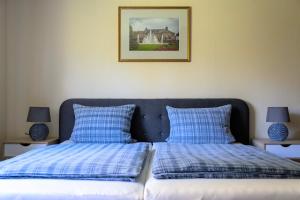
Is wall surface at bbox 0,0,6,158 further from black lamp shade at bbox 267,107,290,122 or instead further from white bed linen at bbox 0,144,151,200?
black lamp shade at bbox 267,107,290,122

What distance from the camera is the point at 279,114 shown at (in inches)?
135

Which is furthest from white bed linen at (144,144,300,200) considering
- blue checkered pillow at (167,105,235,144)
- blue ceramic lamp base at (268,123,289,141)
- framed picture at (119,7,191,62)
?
framed picture at (119,7,191,62)

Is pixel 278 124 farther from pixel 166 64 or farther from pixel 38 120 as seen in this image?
pixel 38 120

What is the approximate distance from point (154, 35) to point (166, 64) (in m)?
0.34

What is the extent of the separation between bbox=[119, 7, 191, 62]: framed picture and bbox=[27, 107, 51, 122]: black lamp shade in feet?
3.16

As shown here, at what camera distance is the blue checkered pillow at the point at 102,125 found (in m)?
3.25

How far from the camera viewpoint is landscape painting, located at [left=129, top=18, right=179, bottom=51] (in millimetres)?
3689

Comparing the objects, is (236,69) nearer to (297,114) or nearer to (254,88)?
(254,88)

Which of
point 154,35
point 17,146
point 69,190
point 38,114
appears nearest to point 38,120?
point 38,114

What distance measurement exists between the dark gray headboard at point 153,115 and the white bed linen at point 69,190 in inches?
69.1

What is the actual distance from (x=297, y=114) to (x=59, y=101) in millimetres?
2611

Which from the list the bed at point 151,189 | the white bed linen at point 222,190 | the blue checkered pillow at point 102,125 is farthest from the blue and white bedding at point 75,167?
the blue checkered pillow at point 102,125

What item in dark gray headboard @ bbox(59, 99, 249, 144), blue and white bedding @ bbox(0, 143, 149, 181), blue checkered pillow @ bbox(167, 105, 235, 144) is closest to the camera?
blue and white bedding @ bbox(0, 143, 149, 181)

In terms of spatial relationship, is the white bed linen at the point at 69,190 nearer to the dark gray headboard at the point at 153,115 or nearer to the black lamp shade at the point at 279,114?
the dark gray headboard at the point at 153,115
